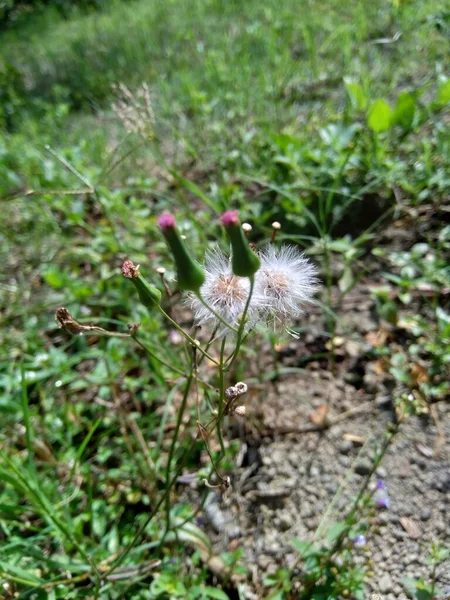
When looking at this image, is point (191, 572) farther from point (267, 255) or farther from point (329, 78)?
point (329, 78)

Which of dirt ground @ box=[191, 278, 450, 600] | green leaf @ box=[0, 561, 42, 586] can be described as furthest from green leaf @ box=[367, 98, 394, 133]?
green leaf @ box=[0, 561, 42, 586]

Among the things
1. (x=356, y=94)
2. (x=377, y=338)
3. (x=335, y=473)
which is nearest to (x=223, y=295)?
(x=335, y=473)

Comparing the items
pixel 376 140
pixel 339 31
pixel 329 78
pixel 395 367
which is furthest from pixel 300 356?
pixel 339 31

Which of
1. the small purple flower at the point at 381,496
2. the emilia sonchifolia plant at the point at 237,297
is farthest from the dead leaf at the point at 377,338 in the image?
the emilia sonchifolia plant at the point at 237,297

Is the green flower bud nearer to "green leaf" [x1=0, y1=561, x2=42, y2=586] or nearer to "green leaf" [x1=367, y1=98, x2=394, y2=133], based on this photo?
"green leaf" [x1=0, y1=561, x2=42, y2=586]

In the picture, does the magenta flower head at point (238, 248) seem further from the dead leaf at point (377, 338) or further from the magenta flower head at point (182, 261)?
the dead leaf at point (377, 338)

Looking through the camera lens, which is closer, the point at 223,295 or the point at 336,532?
the point at 223,295

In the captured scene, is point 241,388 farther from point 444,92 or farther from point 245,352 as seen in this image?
point 444,92
